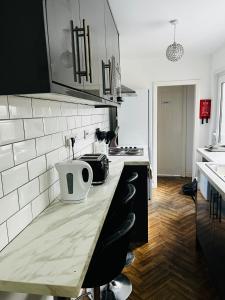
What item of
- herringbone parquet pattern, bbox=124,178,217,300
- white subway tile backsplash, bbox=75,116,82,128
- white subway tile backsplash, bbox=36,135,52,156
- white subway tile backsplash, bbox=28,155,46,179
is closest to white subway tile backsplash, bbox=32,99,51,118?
white subway tile backsplash, bbox=36,135,52,156

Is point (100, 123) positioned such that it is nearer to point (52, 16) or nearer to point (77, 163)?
point (77, 163)

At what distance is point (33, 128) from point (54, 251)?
597mm

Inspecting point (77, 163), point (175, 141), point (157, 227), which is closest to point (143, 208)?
point (157, 227)

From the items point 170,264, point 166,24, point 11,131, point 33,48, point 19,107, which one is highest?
point 166,24

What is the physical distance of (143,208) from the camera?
2.45m

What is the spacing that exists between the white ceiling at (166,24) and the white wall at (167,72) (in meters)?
0.35

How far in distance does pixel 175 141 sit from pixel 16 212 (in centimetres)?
423

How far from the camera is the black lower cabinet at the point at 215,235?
5.02ft

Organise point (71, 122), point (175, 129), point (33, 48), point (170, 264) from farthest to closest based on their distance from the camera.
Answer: point (175, 129) → point (170, 264) → point (71, 122) → point (33, 48)

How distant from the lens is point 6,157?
93 centimetres

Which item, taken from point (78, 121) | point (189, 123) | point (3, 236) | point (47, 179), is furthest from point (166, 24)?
point (189, 123)

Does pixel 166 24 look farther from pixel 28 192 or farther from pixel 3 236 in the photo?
pixel 3 236

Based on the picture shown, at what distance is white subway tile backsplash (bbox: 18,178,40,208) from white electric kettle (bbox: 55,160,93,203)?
158 mm

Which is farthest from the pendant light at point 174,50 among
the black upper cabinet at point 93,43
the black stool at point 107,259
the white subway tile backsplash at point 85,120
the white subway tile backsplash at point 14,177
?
the white subway tile backsplash at point 14,177
